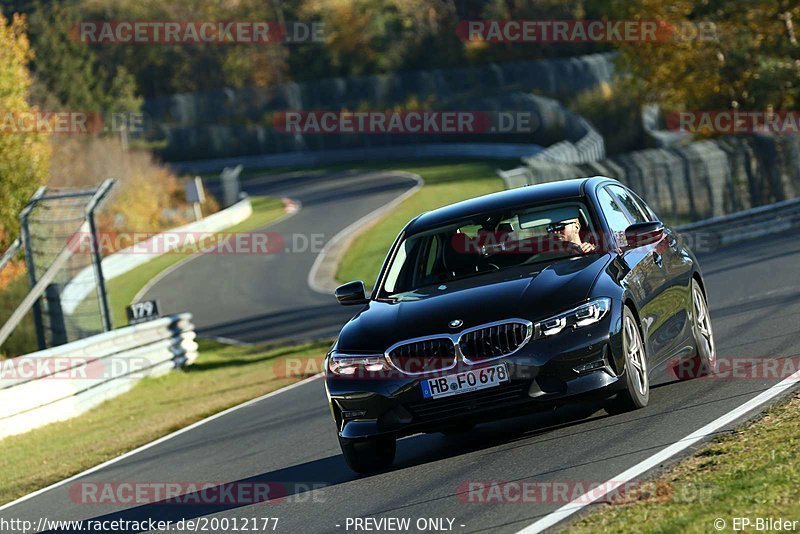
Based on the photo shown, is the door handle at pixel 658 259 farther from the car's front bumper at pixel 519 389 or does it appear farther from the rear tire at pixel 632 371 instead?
the car's front bumper at pixel 519 389

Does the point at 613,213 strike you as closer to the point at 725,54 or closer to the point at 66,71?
the point at 725,54

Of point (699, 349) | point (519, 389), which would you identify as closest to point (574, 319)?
point (519, 389)

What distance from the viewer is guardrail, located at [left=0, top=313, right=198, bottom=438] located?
52.8 feet

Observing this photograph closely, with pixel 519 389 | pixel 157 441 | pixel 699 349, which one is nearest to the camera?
pixel 519 389

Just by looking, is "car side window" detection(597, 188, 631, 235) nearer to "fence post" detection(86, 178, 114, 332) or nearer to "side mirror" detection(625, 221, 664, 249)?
"side mirror" detection(625, 221, 664, 249)

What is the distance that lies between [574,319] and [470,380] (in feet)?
2.43

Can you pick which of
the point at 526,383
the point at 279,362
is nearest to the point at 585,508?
the point at 526,383

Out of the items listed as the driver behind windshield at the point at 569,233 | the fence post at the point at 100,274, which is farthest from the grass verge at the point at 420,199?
the driver behind windshield at the point at 569,233

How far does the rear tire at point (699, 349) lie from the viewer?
1030 centimetres

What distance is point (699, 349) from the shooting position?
10250 millimetres

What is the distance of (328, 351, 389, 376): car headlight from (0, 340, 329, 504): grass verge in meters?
4.30

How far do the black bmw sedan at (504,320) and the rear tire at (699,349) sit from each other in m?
0.30

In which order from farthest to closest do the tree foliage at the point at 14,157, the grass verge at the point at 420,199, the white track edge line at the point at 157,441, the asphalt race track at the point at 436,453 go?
the grass verge at the point at 420,199, the tree foliage at the point at 14,157, the white track edge line at the point at 157,441, the asphalt race track at the point at 436,453

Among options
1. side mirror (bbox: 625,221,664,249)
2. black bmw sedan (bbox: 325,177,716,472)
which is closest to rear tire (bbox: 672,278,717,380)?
black bmw sedan (bbox: 325,177,716,472)
